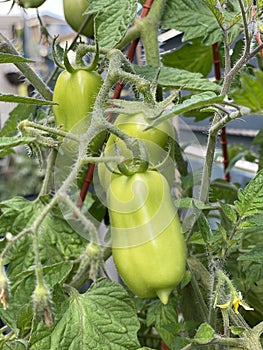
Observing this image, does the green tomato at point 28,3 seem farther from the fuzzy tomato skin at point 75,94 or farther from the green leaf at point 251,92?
the green leaf at point 251,92

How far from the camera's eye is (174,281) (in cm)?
46

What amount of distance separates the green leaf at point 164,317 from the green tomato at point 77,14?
344mm

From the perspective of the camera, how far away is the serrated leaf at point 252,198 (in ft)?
1.71

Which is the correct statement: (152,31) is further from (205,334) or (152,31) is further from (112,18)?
(205,334)

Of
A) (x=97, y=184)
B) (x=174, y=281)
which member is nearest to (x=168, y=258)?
(x=174, y=281)

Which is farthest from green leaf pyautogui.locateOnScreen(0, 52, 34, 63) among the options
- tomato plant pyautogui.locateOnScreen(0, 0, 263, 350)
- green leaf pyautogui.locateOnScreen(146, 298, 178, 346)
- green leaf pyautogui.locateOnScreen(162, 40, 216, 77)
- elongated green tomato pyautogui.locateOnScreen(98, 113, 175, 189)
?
green leaf pyautogui.locateOnScreen(162, 40, 216, 77)

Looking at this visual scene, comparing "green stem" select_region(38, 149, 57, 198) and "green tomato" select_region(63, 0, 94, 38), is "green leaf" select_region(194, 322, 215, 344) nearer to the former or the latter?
"green stem" select_region(38, 149, 57, 198)

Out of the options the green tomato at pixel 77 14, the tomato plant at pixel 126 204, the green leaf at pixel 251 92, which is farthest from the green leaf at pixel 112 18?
the green leaf at pixel 251 92

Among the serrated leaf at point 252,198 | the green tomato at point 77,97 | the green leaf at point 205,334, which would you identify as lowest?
the green leaf at point 205,334

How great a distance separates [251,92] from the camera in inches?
12.6

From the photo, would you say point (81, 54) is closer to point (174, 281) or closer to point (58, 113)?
point (58, 113)

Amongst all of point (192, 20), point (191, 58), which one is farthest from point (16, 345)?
point (191, 58)

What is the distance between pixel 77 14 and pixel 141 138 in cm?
24

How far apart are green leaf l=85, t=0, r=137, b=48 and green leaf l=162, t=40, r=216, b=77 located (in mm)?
365
